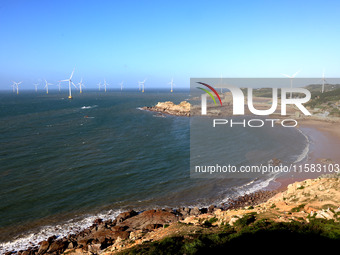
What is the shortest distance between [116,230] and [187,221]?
603 centimetres

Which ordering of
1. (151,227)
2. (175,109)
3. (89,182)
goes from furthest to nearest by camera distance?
1. (175,109)
2. (89,182)
3. (151,227)

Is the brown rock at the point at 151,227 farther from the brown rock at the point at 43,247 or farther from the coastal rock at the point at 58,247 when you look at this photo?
the brown rock at the point at 43,247

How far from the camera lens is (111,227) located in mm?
21016

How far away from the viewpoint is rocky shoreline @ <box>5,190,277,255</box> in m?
18.4

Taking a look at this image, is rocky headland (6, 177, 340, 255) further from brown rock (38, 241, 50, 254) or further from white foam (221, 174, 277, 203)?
white foam (221, 174, 277, 203)

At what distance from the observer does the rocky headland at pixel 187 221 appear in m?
16.2

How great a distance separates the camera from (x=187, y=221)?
64.9 feet

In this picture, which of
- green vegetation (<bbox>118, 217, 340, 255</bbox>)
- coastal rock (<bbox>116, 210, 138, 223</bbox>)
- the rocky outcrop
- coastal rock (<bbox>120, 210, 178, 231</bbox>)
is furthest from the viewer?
the rocky outcrop

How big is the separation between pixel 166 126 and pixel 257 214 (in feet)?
181

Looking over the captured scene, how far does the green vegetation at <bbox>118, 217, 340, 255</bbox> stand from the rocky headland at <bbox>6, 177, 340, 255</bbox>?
0.38 metres

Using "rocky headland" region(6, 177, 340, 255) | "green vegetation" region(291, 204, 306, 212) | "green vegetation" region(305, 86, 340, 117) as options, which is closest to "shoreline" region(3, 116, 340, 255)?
"rocky headland" region(6, 177, 340, 255)

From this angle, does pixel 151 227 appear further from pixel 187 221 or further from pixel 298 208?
pixel 298 208

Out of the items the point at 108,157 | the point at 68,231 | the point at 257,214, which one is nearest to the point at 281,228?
the point at 257,214

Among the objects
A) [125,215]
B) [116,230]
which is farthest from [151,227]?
[125,215]
